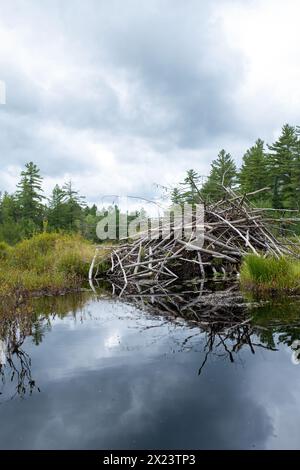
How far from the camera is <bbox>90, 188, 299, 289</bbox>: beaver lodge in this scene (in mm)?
8641

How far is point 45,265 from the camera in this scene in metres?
9.44

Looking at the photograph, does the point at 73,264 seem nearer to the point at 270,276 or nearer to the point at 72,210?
the point at 270,276

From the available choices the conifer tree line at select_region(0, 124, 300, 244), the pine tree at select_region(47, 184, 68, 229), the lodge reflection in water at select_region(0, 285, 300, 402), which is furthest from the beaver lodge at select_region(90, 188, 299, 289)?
the pine tree at select_region(47, 184, 68, 229)

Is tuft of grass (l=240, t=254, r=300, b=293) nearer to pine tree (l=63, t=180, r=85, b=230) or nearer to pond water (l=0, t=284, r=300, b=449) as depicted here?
pond water (l=0, t=284, r=300, b=449)

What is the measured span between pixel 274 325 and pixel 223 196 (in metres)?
6.19

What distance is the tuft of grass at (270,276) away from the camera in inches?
237

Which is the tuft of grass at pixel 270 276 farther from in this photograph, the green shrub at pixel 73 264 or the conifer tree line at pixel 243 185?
the conifer tree line at pixel 243 185

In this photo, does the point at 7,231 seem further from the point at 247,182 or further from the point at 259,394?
the point at 247,182

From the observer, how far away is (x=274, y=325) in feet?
13.4

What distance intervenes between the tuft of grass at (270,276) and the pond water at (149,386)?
A: 142 centimetres

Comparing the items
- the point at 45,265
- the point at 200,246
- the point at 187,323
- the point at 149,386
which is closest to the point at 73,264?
the point at 45,265

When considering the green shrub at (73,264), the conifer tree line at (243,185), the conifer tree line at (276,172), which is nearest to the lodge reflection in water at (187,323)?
the green shrub at (73,264)

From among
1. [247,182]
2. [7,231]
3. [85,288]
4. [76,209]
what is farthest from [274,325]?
[76,209]

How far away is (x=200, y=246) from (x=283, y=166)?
3388 cm
